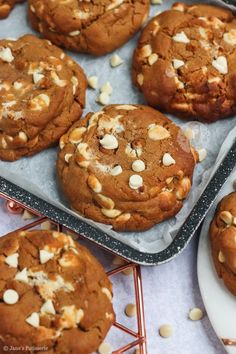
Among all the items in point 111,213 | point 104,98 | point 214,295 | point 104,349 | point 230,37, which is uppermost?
point 230,37

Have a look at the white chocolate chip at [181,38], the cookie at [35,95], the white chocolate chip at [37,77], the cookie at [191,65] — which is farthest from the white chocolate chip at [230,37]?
the white chocolate chip at [37,77]

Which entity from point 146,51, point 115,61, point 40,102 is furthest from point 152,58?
point 40,102

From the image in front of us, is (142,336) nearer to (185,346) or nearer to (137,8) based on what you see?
(185,346)

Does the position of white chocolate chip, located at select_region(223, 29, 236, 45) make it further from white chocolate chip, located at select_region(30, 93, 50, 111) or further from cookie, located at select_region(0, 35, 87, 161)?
white chocolate chip, located at select_region(30, 93, 50, 111)

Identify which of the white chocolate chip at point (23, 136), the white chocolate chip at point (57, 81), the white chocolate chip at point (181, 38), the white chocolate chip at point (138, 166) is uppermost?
the white chocolate chip at point (181, 38)

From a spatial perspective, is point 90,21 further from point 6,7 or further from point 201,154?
point 201,154

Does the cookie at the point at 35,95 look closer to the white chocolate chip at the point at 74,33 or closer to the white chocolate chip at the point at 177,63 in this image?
the white chocolate chip at the point at 74,33
